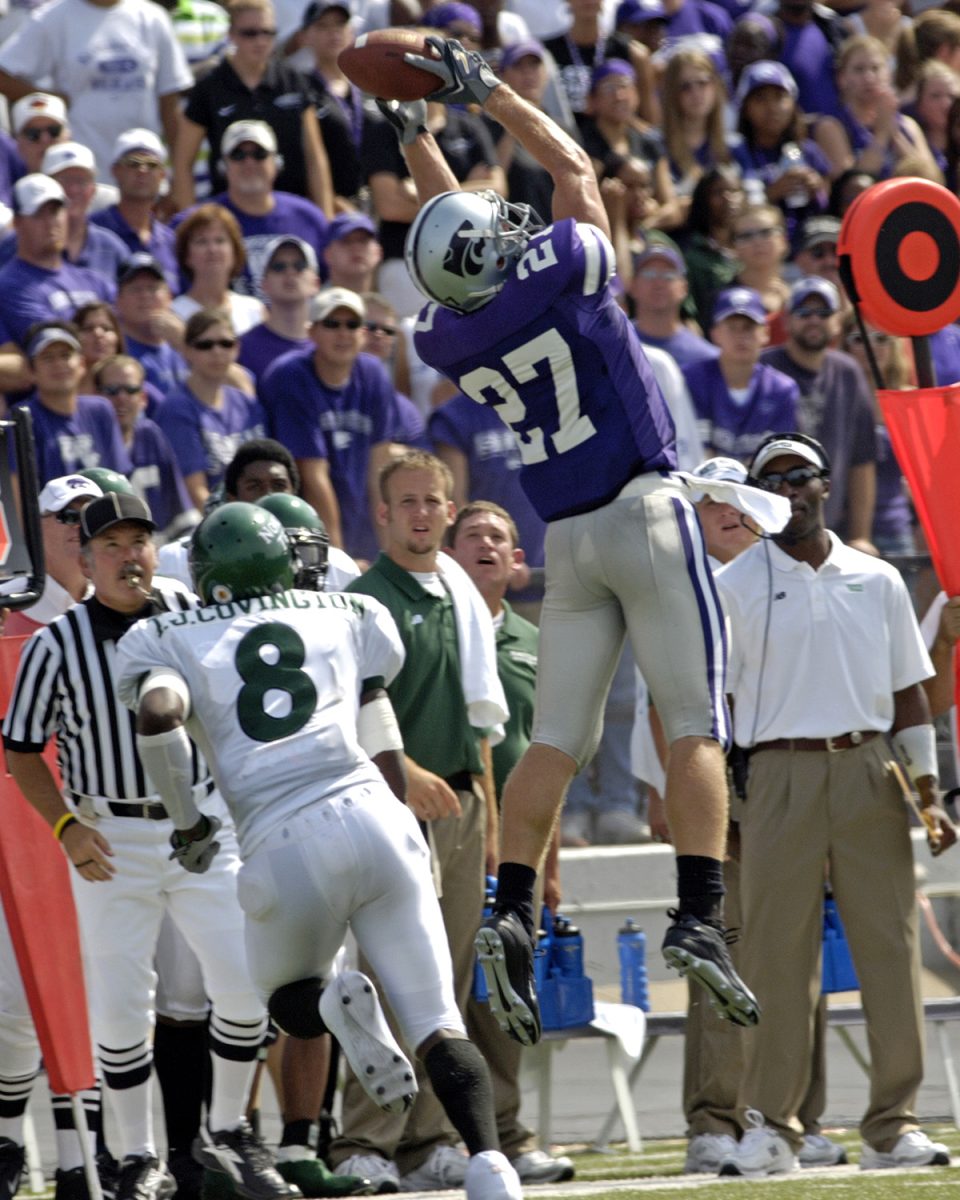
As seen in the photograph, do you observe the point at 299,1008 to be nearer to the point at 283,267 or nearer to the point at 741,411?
the point at 283,267

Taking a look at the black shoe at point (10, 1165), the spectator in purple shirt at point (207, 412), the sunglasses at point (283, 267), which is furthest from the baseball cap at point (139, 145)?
the black shoe at point (10, 1165)

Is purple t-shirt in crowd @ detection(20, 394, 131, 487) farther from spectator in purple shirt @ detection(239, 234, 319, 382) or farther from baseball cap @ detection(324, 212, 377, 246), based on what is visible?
baseball cap @ detection(324, 212, 377, 246)

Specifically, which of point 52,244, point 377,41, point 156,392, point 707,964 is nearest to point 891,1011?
point 707,964

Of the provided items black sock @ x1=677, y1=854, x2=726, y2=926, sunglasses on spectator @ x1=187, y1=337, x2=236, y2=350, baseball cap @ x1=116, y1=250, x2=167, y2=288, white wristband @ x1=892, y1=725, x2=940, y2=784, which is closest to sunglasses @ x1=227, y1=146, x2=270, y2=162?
baseball cap @ x1=116, y1=250, x2=167, y2=288

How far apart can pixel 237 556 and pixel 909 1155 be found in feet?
9.82

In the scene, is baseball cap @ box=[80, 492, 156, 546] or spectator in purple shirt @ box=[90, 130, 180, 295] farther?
spectator in purple shirt @ box=[90, 130, 180, 295]

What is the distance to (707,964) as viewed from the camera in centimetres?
589

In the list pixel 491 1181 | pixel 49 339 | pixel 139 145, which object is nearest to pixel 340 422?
pixel 49 339

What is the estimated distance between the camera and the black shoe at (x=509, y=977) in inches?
235

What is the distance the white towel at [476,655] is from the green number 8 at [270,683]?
184 centimetres

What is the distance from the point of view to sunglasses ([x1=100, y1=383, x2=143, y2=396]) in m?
9.77

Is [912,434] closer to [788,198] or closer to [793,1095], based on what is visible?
[793,1095]

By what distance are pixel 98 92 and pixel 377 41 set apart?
6754 mm

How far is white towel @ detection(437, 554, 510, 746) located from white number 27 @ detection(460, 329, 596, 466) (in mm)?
1637
